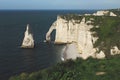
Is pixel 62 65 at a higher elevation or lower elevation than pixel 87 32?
lower

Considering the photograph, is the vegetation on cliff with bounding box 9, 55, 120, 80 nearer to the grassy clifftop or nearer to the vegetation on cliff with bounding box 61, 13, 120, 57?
the grassy clifftop

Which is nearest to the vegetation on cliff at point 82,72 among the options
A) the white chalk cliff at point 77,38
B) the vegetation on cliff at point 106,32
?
the vegetation on cliff at point 106,32

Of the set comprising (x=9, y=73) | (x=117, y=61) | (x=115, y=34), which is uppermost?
(x=115, y=34)

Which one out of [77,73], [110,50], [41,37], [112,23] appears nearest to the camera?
[77,73]

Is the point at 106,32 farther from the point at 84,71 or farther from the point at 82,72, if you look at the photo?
the point at 82,72

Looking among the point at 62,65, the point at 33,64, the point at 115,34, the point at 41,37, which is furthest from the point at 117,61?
the point at 41,37

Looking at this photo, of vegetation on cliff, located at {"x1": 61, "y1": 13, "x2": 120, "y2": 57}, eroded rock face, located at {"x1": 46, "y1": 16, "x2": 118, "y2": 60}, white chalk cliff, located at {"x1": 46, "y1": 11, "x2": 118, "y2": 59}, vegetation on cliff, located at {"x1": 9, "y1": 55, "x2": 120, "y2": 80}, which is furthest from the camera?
white chalk cliff, located at {"x1": 46, "y1": 11, "x2": 118, "y2": 59}

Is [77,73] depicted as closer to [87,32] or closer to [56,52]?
[87,32]

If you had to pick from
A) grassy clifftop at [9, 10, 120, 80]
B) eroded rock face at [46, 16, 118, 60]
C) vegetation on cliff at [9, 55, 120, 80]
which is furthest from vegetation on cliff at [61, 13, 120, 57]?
vegetation on cliff at [9, 55, 120, 80]

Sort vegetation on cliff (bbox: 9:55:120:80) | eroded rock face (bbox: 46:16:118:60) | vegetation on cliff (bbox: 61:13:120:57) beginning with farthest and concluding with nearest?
eroded rock face (bbox: 46:16:118:60)
vegetation on cliff (bbox: 61:13:120:57)
vegetation on cliff (bbox: 9:55:120:80)
